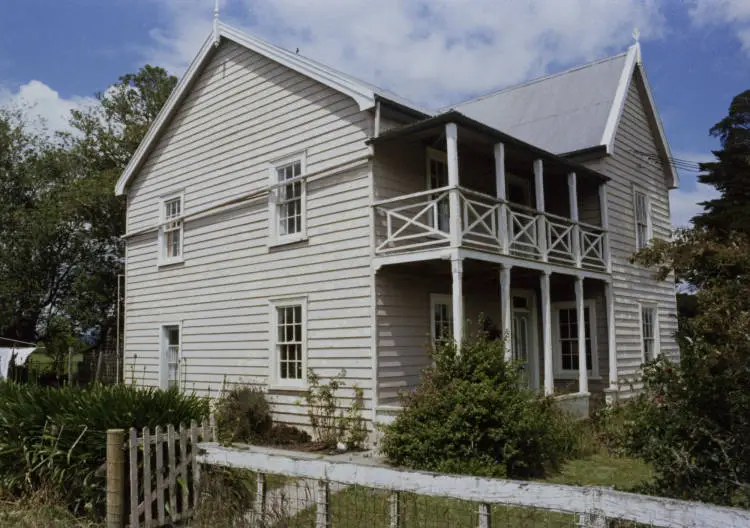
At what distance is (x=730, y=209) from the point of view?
101 ft

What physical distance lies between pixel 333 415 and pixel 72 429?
672cm

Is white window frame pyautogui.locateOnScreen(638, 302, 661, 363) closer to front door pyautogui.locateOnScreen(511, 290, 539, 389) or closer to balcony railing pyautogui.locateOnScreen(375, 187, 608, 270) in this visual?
balcony railing pyautogui.locateOnScreen(375, 187, 608, 270)

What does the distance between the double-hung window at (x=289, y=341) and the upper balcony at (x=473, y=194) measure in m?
2.63

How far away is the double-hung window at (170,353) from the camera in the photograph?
1797 cm

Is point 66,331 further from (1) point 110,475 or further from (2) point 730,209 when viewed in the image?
(2) point 730,209

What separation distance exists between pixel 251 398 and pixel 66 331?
720 inches

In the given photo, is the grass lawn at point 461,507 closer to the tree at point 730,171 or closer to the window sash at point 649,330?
the window sash at point 649,330

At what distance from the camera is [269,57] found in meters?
15.5

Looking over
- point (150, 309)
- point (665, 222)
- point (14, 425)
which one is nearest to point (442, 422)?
point (14, 425)

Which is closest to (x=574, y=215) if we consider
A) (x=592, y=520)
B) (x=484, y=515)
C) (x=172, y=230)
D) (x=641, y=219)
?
(x=641, y=219)

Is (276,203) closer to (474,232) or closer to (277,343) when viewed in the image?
(277,343)

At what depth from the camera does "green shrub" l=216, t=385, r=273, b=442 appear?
Answer: 1357 cm

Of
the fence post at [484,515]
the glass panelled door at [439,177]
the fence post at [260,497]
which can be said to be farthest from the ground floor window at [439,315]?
the fence post at [484,515]

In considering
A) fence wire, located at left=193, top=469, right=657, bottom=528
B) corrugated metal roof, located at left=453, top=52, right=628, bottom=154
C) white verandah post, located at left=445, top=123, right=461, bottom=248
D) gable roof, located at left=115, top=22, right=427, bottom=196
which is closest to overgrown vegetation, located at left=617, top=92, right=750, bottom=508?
fence wire, located at left=193, top=469, right=657, bottom=528
